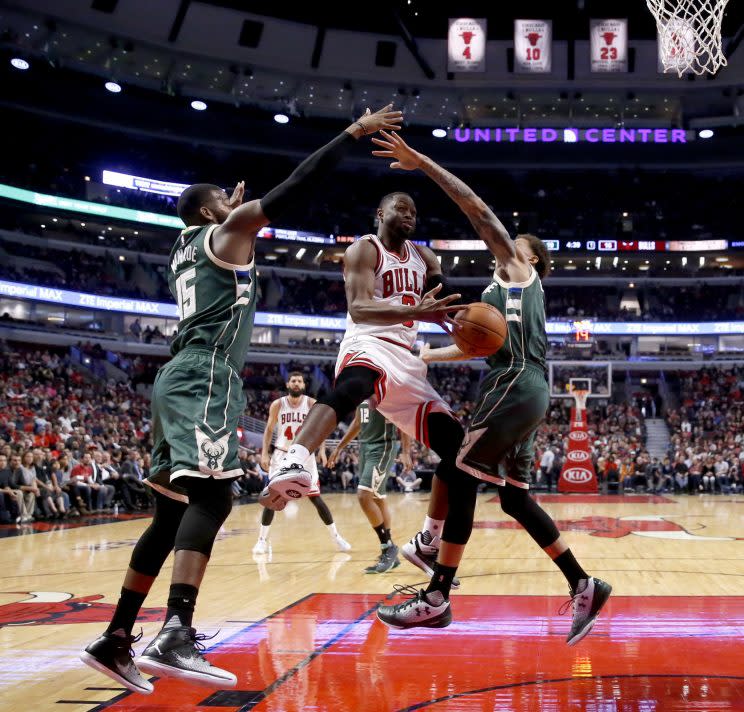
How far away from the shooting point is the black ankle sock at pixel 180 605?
317cm

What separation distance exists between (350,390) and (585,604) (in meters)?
1.69

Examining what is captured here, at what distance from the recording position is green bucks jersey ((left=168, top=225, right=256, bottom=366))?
360cm

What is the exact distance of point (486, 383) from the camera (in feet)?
14.4

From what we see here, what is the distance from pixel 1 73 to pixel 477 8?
2119 centimetres

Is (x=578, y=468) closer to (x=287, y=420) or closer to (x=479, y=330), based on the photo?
(x=287, y=420)

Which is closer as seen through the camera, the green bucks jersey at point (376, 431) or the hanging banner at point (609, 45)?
the green bucks jersey at point (376, 431)

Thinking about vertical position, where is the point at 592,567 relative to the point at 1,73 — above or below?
below

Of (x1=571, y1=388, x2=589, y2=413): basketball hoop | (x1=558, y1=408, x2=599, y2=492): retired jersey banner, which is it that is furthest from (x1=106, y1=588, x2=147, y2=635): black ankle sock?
(x1=571, y1=388, x2=589, y2=413): basketball hoop

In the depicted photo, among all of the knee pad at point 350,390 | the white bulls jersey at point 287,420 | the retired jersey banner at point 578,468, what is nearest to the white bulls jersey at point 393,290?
the knee pad at point 350,390

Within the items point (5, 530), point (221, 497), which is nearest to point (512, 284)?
point (221, 497)

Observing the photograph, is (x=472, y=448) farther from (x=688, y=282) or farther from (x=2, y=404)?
(x=688, y=282)

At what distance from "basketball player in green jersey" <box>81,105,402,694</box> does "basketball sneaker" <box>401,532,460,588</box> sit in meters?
1.60

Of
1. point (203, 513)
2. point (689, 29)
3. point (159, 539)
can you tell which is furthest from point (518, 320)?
point (689, 29)

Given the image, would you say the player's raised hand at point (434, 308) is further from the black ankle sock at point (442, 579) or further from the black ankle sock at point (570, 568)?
the black ankle sock at point (570, 568)
